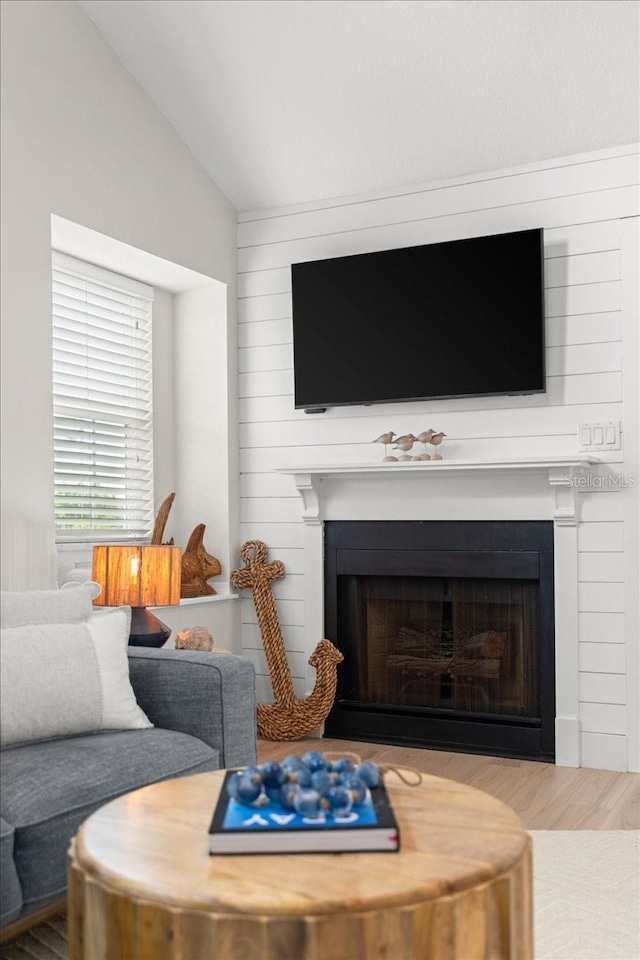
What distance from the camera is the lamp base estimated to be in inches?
126

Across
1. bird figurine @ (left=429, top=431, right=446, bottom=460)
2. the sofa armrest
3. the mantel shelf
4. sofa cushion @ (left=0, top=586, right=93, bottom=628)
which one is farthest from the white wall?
bird figurine @ (left=429, top=431, right=446, bottom=460)

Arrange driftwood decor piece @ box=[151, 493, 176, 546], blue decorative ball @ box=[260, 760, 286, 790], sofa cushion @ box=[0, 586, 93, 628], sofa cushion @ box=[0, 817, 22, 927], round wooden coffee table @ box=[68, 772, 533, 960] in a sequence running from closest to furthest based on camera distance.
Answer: round wooden coffee table @ box=[68, 772, 533, 960], blue decorative ball @ box=[260, 760, 286, 790], sofa cushion @ box=[0, 817, 22, 927], sofa cushion @ box=[0, 586, 93, 628], driftwood decor piece @ box=[151, 493, 176, 546]

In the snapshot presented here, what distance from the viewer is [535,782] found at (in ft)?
11.6

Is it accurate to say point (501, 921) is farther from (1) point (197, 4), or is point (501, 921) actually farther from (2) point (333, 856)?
(1) point (197, 4)

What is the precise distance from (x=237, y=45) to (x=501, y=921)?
131 inches

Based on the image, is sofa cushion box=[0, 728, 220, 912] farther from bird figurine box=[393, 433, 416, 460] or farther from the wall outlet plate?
the wall outlet plate

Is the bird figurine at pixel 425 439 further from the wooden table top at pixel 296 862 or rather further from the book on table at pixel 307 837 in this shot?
the book on table at pixel 307 837

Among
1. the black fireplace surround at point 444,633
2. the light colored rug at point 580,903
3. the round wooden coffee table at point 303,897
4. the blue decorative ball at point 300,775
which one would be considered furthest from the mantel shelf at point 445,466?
the blue decorative ball at point 300,775

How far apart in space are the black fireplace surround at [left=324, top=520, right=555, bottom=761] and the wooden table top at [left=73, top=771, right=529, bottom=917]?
A: 2.23 meters

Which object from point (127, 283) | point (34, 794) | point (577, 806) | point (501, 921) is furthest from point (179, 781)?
point (127, 283)

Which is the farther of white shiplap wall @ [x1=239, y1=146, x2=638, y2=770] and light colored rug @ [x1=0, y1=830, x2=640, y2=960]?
white shiplap wall @ [x1=239, y1=146, x2=638, y2=770]

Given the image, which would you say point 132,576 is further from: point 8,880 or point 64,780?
point 8,880

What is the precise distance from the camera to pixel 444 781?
1.86 m

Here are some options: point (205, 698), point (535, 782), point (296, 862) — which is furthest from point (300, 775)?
point (535, 782)
